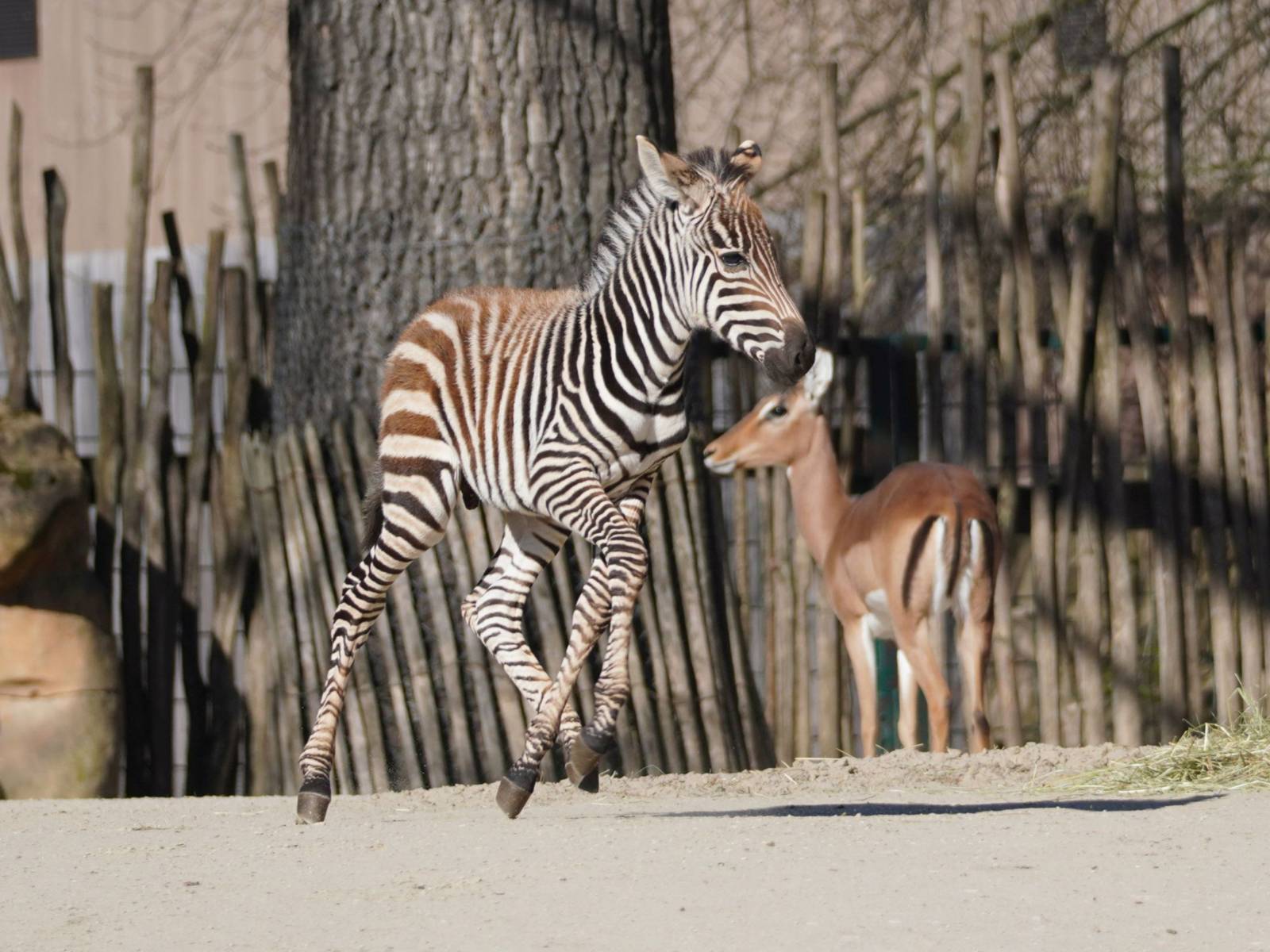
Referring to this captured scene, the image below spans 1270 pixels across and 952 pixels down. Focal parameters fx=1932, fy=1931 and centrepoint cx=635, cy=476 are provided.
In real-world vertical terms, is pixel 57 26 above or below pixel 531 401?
above

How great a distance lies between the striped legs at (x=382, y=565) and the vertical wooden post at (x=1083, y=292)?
2.82 m

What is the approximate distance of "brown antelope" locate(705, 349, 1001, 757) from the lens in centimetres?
708

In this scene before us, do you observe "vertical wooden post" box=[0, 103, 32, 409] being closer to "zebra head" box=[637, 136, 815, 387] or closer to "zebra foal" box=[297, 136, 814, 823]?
"zebra foal" box=[297, 136, 814, 823]

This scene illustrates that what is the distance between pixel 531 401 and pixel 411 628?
1.75 metres

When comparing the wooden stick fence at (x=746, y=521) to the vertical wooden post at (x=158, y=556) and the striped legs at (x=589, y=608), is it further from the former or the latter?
the striped legs at (x=589, y=608)

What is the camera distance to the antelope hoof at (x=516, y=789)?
16.6 ft

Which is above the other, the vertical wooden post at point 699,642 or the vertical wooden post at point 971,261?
the vertical wooden post at point 971,261

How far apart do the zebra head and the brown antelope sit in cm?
214

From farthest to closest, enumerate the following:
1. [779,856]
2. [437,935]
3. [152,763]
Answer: [152,763] → [779,856] → [437,935]

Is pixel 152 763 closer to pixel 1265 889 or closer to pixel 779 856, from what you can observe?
pixel 779 856

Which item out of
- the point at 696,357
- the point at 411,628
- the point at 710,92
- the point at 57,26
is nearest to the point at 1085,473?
the point at 696,357

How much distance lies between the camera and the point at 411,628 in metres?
6.91

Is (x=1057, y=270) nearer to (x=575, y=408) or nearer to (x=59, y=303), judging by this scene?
(x=575, y=408)

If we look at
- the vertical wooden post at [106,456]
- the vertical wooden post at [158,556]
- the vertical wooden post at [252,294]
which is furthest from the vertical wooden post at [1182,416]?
the vertical wooden post at [106,456]
